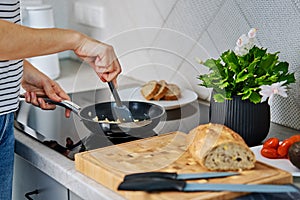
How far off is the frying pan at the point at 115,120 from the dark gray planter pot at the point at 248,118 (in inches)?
7.5

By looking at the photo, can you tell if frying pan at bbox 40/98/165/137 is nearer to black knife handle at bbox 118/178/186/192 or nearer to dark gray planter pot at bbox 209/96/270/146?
dark gray planter pot at bbox 209/96/270/146

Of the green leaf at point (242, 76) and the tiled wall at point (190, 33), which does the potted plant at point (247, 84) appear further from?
the tiled wall at point (190, 33)

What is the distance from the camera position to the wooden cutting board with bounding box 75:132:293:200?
113 centimetres

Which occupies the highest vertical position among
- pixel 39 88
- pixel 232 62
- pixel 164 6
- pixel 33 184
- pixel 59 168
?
pixel 164 6

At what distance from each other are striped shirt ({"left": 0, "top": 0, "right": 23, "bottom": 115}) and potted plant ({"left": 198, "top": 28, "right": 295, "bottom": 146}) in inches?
18.5

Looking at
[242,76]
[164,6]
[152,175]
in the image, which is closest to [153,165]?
[152,175]

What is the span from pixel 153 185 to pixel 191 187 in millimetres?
70

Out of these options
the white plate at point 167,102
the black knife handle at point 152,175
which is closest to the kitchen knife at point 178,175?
the black knife handle at point 152,175

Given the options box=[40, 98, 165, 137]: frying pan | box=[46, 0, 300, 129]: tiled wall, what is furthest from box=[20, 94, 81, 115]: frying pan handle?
box=[46, 0, 300, 129]: tiled wall

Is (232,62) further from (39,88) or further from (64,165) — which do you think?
(39,88)

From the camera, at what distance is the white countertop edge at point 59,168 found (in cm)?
121

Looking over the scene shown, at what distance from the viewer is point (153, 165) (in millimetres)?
1254

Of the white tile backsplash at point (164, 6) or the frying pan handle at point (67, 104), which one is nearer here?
the frying pan handle at point (67, 104)

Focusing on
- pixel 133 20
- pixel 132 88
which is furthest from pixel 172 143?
pixel 133 20
